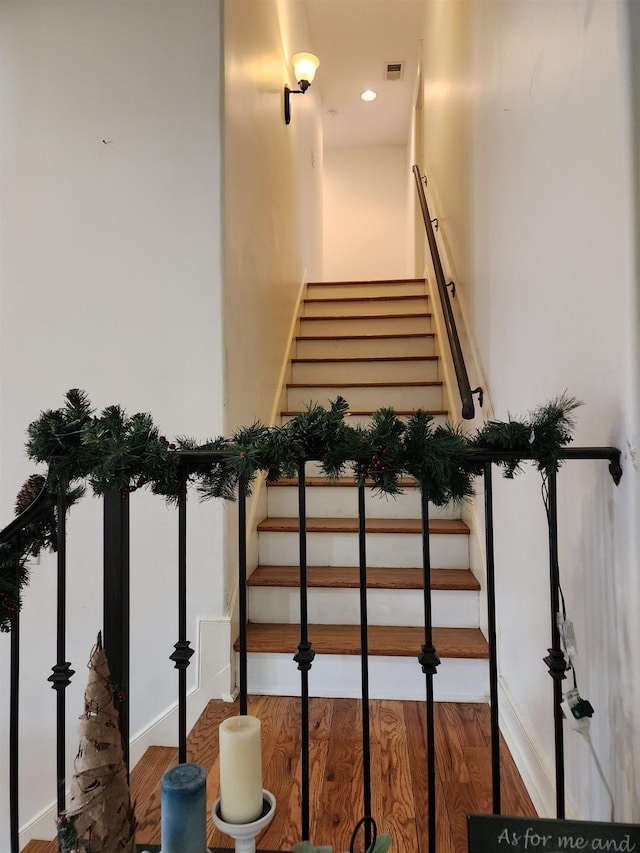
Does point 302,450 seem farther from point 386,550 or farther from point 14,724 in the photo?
point 386,550

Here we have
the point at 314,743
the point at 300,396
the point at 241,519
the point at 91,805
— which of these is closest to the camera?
the point at 91,805

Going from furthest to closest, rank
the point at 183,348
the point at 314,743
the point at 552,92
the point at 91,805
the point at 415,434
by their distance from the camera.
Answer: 1. the point at 183,348
2. the point at 314,743
3. the point at 552,92
4. the point at 415,434
5. the point at 91,805

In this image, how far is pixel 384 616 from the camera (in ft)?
6.53

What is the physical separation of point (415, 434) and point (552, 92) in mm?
978

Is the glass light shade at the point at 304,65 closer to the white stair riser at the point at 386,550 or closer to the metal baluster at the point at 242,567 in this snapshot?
the white stair riser at the point at 386,550

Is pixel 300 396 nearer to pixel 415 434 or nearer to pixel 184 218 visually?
pixel 184 218

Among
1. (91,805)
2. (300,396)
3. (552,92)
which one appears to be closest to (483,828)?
(91,805)

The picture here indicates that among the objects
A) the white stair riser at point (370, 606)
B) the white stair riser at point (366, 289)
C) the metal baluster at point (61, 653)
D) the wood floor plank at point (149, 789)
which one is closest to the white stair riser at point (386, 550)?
the white stair riser at point (370, 606)

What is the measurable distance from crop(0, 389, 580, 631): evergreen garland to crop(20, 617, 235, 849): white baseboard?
91 cm

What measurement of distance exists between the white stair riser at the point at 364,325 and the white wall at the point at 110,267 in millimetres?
1818

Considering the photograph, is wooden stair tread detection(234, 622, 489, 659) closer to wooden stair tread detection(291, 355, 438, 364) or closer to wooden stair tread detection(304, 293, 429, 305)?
wooden stair tread detection(291, 355, 438, 364)

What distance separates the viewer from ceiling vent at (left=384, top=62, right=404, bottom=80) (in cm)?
501

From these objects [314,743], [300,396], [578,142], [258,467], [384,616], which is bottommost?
[314,743]

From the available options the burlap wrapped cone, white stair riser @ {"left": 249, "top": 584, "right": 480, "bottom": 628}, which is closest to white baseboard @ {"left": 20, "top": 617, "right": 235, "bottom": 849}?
white stair riser @ {"left": 249, "top": 584, "right": 480, "bottom": 628}
